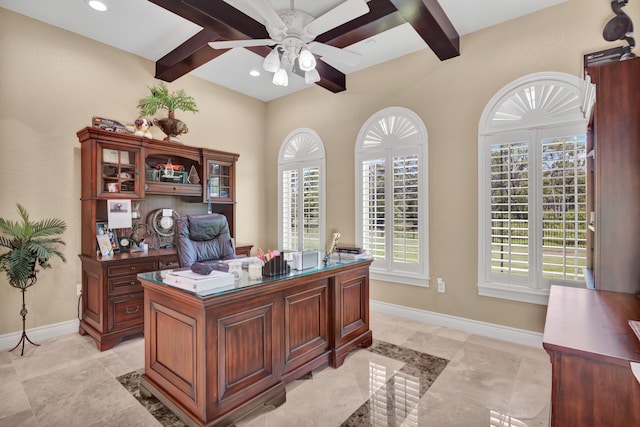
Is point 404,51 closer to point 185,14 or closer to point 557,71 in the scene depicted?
point 557,71

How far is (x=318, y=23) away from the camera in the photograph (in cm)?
226

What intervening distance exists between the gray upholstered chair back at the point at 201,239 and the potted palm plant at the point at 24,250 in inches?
53.8

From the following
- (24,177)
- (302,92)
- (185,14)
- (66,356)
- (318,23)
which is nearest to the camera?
(318,23)

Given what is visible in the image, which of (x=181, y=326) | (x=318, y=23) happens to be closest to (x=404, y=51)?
(x=318, y=23)

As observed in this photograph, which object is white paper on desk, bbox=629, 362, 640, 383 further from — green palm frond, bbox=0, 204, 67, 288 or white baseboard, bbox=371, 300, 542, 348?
green palm frond, bbox=0, 204, 67, 288

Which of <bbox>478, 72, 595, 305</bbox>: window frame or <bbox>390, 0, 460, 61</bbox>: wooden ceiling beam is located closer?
<bbox>390, 0, 460, 61</bbox>: wooden ceiling beam

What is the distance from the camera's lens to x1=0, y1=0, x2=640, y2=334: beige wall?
121 inches

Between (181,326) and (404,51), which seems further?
(404,51)

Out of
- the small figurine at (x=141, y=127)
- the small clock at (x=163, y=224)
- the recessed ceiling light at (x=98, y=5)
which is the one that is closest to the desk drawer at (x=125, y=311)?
the small clock at (x=163, y=224)

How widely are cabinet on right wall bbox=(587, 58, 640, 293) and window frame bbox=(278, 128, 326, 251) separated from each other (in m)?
3.32

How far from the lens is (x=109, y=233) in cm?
348

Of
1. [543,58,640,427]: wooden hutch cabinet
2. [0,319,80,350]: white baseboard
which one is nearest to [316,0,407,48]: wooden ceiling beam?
[543,58,640,427]: wooden hutch cabinet

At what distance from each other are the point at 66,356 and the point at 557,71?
5343 millimetres

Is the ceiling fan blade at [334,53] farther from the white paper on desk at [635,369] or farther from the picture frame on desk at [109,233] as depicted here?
the picture frame on desk at [109,233]
